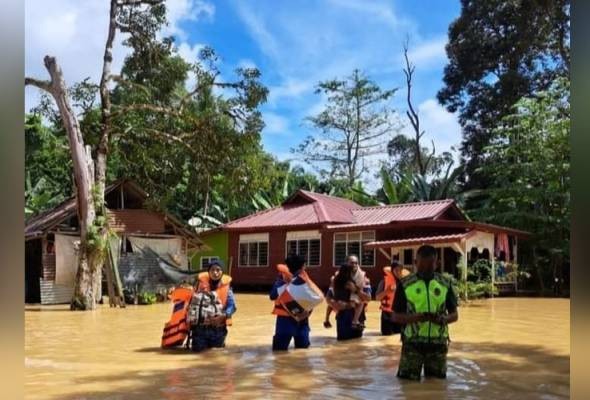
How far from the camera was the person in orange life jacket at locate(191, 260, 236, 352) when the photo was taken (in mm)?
8836

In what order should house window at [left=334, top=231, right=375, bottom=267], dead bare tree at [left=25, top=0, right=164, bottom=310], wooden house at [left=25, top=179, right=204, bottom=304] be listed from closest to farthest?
dead bare tree at [left=25, top=0, right=164, bottom=310] < wooden house at [left=25, top=179, right=204, bottom=304] < house window at [left=334, top=231, right=375, bottom=267]

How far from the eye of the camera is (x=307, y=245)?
1137 inches

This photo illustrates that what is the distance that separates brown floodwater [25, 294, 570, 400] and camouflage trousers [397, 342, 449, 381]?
13cm

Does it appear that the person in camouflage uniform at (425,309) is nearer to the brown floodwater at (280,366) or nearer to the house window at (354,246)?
the brown floodwater at (280,366)

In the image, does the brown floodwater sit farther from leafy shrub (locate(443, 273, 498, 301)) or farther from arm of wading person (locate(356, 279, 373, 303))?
leafy shrub (locate(443, 273, 498, 301))

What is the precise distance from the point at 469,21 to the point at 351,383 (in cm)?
3354

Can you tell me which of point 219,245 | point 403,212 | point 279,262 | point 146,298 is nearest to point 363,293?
point 146,298

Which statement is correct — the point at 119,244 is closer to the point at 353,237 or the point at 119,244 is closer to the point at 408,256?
the point at 353,237

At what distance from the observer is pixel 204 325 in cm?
895

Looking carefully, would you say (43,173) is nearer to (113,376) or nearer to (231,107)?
(231,107)

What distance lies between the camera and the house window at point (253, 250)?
3042 centimetres

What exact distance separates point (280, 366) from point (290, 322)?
1305 mm

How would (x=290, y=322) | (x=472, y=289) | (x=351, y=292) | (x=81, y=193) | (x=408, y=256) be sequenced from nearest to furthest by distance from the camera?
(x=290, y=322) < (x=351, y=292) < (x=81, y=193) < (x=472, y=289) < (x=408, y=256)

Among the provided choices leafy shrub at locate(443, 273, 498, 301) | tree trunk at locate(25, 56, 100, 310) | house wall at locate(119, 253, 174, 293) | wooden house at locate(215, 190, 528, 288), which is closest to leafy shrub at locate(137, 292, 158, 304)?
house wall at locate(119, 253, 174, 293)
